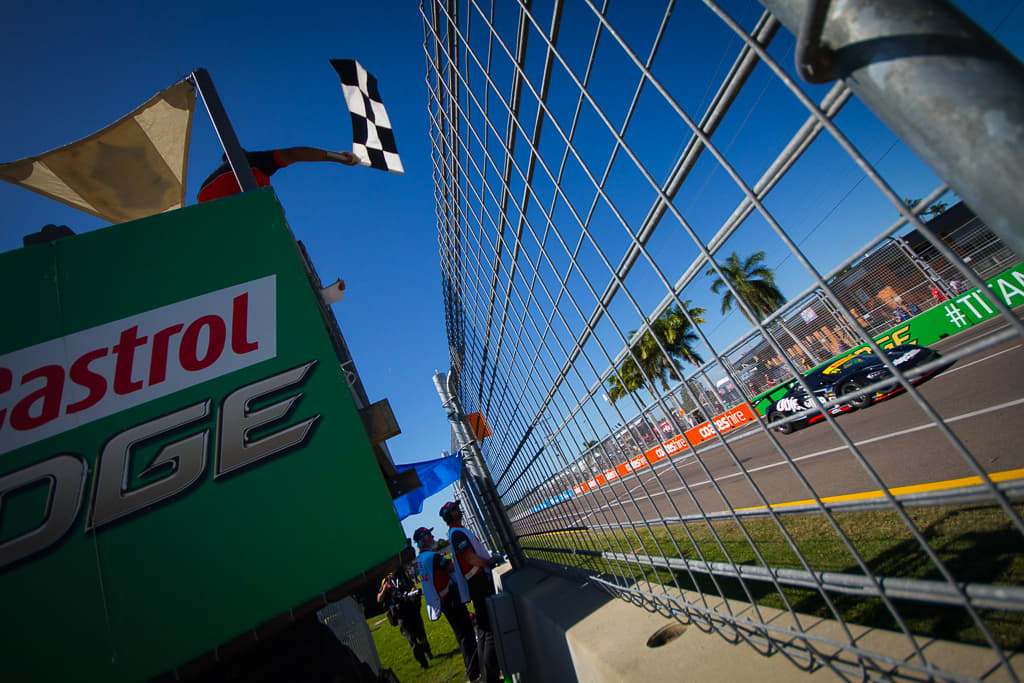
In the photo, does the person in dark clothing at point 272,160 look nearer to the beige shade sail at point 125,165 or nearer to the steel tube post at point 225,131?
the steel tube post at point 225,131

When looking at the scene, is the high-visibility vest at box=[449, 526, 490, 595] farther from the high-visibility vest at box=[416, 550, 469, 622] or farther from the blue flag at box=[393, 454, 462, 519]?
the blue flag at box=[393, 454, 462, 519]

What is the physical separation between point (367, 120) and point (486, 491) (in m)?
4.26

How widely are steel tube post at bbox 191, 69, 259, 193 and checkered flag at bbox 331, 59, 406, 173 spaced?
899mm

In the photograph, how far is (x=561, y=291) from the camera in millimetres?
1999

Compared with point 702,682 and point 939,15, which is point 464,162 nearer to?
point 939,15

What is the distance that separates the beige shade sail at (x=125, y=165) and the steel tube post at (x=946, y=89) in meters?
3.88

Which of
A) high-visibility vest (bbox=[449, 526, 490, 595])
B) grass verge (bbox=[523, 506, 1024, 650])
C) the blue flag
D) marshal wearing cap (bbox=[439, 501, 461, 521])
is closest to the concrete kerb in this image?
grass verge (bbox=[523, 506, 1024, 650])

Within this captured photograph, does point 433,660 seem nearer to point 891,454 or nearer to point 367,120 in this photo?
point 891,454

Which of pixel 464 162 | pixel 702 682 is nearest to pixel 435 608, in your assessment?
pixel 702 682

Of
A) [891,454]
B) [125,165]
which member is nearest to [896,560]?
[891,454]

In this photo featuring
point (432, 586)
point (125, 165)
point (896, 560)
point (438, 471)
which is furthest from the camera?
point (438, 471)

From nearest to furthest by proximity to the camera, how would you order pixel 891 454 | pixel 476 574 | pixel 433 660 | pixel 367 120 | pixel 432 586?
pixel 367 120
pixel 476 574
pixel 432 586
pixel 891 454
pixel 433 660

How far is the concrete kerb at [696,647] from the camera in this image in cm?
109

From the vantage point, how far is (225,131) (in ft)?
9.07
